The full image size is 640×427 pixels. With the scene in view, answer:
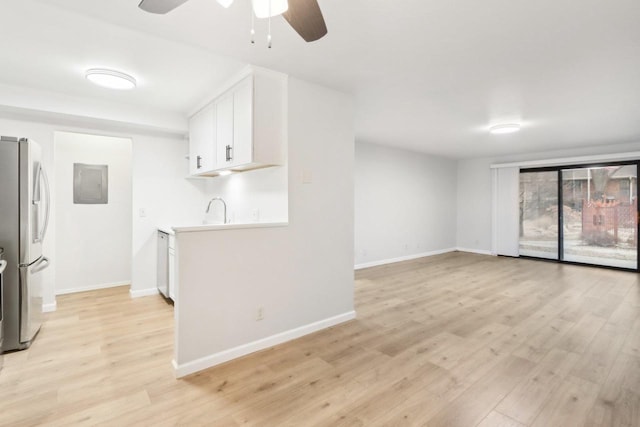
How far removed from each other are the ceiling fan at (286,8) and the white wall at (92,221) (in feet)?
13.1

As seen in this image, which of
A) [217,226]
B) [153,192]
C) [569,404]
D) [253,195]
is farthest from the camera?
[153,192]

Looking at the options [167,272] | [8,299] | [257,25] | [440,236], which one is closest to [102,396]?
[8,299]

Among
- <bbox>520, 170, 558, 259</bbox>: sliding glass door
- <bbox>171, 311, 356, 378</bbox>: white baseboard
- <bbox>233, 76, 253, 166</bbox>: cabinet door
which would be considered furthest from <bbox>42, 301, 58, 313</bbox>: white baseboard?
<bbox>520, 170, 558, 259</bbox>: sliding glass door

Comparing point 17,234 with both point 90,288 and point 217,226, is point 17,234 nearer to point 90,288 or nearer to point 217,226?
point 217,226

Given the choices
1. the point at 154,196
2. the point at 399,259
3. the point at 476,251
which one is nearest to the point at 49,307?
the point at 154,196

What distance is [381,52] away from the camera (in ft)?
7.71

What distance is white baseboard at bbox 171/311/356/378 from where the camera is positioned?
222cm

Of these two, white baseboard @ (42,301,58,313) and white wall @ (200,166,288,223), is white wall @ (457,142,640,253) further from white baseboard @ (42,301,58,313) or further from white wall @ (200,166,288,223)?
white baseboard @ (42,301,58,313)

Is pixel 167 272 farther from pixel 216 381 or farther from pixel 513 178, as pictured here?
pixel 513 178

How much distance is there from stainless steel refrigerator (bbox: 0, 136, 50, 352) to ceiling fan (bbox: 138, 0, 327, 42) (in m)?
2.16

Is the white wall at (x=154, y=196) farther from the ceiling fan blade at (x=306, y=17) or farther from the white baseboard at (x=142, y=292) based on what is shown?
the ceiling fan blade at (x=306, y=17)

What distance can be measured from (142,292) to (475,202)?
24.6ft

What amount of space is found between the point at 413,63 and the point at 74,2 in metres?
2.39

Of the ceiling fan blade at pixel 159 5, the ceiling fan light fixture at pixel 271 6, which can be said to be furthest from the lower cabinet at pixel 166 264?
the ceiling fan light fixture at pixel 271 6
